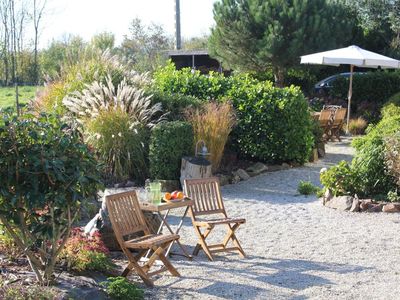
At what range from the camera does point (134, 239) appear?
606 cm

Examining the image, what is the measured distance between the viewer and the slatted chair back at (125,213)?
5.88m

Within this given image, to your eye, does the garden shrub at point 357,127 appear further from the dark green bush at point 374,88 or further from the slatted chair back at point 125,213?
the slatted chair back at point 125,213

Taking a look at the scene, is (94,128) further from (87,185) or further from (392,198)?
(87,185)

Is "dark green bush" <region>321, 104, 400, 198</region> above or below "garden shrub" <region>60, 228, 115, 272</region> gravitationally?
above

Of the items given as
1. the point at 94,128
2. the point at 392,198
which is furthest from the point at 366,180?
the point at 94,128

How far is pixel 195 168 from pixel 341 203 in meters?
2.44

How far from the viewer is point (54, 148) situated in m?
4.86

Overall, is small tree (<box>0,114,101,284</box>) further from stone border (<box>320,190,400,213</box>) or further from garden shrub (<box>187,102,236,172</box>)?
garden shrub (<box>187,102,236,172</box>)

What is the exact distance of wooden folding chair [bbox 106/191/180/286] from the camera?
569 centimetres

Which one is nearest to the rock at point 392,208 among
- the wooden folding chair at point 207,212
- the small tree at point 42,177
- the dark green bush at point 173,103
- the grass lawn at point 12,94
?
the wooden folding chair at point 207,212

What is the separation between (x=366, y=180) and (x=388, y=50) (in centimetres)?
1780

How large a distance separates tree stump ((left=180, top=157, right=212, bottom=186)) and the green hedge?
2274 millimetres

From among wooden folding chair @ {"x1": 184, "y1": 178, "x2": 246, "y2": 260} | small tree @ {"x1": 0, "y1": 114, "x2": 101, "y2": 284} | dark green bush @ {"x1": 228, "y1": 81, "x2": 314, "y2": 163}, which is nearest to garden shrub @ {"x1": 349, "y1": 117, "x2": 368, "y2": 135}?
dark green bush @ {"x1": 228, "y1": 81, "x2": 314, "y2": 163}

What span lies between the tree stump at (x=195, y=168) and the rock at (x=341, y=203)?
81.8 inches
